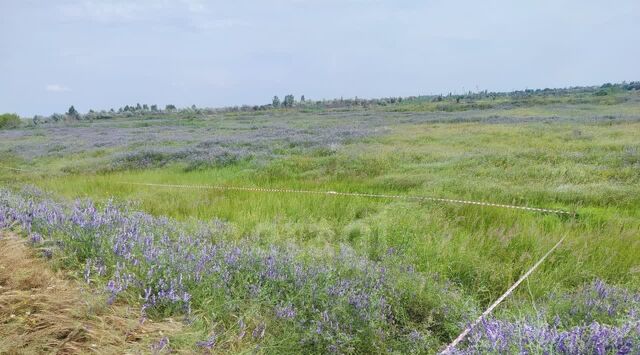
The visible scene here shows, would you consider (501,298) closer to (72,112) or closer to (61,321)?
(61,321)

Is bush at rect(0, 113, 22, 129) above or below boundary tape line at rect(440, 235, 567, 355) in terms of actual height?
above

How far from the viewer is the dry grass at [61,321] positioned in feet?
9.17

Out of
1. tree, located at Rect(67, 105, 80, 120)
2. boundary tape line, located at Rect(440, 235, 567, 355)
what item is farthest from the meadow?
tree, located at Rect(67, 105, 80, 120)

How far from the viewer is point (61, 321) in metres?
2.99

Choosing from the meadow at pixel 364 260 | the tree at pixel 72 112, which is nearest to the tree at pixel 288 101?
the tree at pixel 72 112

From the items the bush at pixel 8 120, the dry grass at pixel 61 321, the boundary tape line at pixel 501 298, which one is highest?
the bush at pixel 8 120

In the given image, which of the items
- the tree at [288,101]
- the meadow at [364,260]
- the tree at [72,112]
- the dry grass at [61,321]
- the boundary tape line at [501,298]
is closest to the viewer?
the dry grass at [61,321]

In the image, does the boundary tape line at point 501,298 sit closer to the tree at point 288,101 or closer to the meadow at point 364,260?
the meadow at point 364,260

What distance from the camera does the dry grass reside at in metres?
2.79

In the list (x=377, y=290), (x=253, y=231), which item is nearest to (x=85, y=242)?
(x=253, y=231)

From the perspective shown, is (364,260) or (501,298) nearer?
(501,298)

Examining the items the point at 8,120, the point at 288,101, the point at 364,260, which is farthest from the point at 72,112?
the point at 364,260

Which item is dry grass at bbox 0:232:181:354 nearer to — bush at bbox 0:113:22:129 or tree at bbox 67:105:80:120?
bush at bbox 0:113:22:129

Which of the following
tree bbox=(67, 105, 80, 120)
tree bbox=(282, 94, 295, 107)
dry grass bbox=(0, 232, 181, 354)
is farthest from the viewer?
tree bbox=(282, 94, 295, 107)
